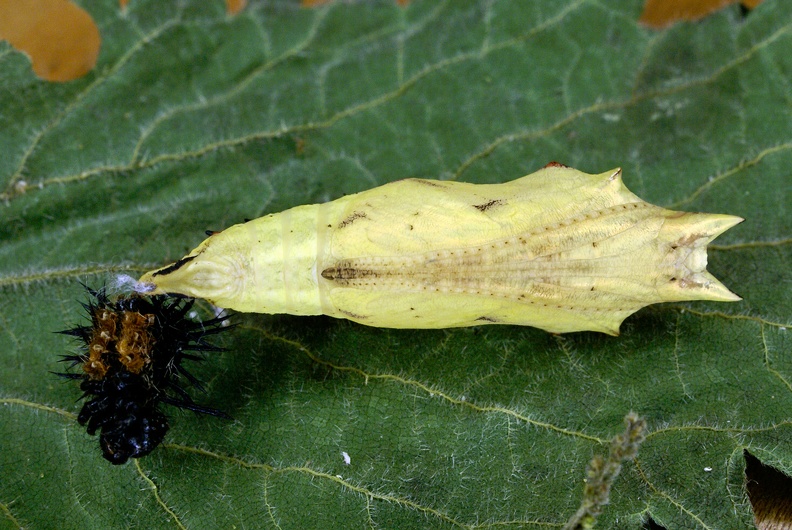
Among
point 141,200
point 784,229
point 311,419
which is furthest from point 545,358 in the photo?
point 141,200

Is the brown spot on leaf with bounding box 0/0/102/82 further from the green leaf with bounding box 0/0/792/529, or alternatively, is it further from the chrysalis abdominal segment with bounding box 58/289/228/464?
the chrysalis abdominal segment with bounding box 58/289/228/464

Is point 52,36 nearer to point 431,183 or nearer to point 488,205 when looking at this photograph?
point 431,183

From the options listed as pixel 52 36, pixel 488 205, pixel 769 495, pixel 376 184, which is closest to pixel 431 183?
pixel 488 205

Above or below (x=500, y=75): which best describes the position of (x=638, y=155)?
below

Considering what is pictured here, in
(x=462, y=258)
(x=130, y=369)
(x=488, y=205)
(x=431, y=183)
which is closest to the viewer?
(x=130, y=369)

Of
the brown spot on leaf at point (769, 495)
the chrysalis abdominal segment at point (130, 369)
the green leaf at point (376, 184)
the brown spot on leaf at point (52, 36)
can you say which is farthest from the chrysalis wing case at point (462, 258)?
the brown spot on leaf at point (52, 36)

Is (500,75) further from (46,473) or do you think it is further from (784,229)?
(46,473)

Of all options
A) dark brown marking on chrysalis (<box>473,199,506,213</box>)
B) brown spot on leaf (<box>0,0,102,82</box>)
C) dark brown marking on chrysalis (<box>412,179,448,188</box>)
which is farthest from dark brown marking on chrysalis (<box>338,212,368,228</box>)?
brown spot on leaf (<box>0,0,102,82</box>)

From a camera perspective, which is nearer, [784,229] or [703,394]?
[703,394]
